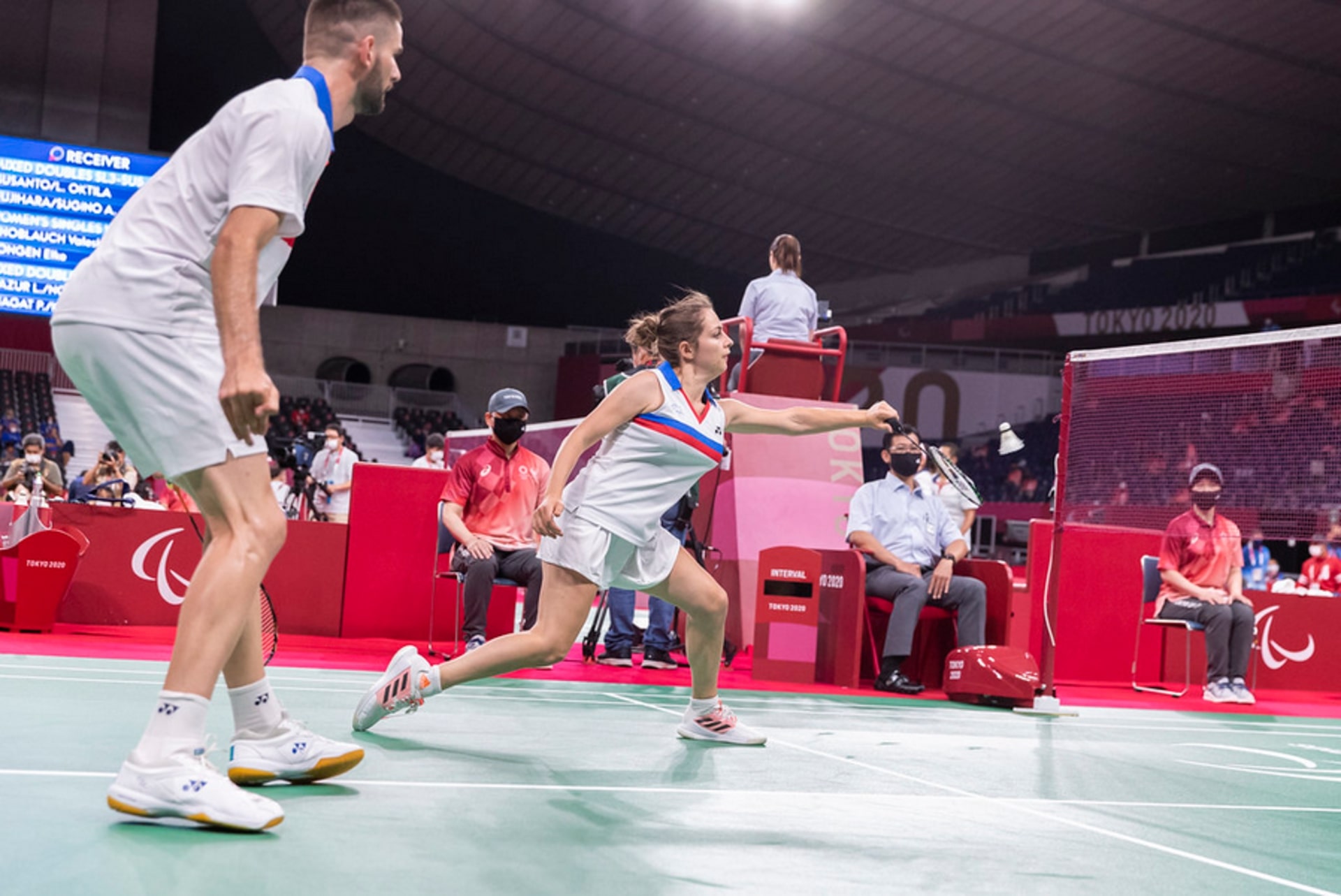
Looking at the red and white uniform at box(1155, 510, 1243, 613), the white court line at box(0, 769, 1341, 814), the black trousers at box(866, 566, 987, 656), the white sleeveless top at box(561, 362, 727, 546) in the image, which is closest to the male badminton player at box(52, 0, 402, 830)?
the white court line at box(0, 769, 1341, 814)

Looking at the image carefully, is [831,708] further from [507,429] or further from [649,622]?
[507,429]

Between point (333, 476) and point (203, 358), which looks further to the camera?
point (333, 476)

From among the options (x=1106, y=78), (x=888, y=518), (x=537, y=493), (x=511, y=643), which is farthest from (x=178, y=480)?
(x=1106, y=78)

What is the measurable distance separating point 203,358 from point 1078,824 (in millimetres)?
2780

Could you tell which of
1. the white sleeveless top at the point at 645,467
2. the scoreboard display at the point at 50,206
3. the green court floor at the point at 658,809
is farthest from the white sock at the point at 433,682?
the scoreboard display at the point at 50,206

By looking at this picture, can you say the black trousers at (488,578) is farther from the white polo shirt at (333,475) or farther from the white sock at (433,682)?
the white polo shirt at (333,475)

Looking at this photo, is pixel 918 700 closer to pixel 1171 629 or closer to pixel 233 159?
pixel 1171 629

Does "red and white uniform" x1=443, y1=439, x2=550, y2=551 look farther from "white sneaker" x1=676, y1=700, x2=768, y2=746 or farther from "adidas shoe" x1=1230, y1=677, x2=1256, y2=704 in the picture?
"adidas shoe" x1=1230, y1=677, x2=1256, y2=704

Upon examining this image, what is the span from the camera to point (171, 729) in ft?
9.20

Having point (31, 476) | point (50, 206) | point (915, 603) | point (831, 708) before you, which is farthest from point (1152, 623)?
point (50, 206)

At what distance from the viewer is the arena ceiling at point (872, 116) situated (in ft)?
87.7

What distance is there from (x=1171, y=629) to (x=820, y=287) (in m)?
31.9

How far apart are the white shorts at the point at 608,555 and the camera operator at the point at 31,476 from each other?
8.40m

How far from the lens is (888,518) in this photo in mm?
8820
